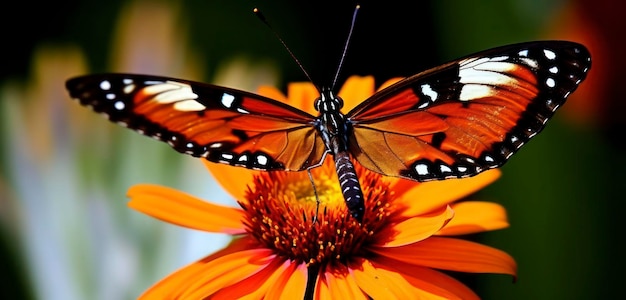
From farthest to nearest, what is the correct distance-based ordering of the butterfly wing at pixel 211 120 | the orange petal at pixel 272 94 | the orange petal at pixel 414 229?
the orange petal at pixel 272 94 < the butterfly wing at pixel 211 120 < the orange petal at pixel 414 229

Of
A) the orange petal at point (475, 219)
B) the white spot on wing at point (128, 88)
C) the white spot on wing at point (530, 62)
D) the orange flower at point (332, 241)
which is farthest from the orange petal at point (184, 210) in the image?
the white spot on wing at point (530, 62)

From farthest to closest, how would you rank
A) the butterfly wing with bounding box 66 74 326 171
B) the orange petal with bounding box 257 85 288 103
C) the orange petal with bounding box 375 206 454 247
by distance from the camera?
1. the orange petal with bounding box 257 85 288 103
2. the butterfly wing with bounding box 66 74 326 171
3. the orange petal with bounding box 375 206 454 247

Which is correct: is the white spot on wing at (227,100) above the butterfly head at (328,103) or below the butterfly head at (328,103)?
below

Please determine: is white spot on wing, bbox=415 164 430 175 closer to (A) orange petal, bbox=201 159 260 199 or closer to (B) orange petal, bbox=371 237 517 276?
(B) orange petal, bbox=371 237 517 276

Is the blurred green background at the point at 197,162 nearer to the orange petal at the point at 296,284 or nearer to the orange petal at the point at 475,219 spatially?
the orange petal at the point at 475,219

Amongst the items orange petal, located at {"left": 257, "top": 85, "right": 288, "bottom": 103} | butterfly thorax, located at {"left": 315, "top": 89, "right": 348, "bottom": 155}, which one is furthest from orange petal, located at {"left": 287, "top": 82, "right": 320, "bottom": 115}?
butterfly thorax, located at {"left": 315, "top": 89, "right": 348, "bottom": 155}

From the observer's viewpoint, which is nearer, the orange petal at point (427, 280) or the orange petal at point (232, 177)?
the orange petal at point (427, 280)

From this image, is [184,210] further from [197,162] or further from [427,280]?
[197,162]
